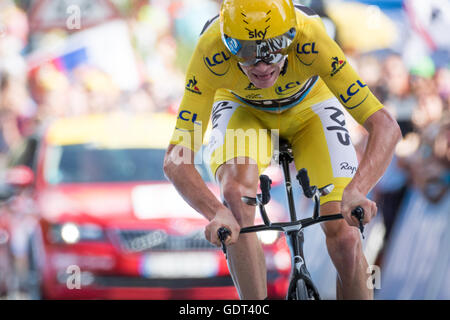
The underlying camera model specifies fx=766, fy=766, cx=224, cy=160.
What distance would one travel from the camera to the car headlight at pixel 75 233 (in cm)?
610

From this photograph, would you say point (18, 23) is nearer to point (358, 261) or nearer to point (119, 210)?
point (119, 210)

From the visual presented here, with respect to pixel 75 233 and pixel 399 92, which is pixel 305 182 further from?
pixel 399 92

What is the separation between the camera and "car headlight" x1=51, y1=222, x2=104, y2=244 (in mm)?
6098

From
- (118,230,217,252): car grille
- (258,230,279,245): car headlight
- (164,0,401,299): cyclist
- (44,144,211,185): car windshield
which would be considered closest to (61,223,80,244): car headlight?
(118,230,217,252): car grille

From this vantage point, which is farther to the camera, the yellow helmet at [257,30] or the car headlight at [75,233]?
the car headlight at [75,233]

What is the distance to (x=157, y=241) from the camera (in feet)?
20.2

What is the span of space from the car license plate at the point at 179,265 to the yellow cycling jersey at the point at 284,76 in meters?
2.39

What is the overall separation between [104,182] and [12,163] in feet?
5.63

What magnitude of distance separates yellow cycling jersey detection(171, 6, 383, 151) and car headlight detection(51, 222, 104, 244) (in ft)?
8.16

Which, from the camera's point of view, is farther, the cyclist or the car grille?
the car grille

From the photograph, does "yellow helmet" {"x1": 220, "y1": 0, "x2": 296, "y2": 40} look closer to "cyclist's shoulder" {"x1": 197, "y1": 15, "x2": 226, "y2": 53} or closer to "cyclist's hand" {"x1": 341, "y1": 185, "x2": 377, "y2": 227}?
"cyclist's shoulder" {"x1": 197, "y1": 15, "x2": 226, "y2": 53}

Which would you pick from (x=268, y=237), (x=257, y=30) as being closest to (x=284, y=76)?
(x=257, y=30)

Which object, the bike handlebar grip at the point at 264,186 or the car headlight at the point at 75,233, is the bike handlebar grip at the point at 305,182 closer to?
the bike handlebar grip at the point at 264,186

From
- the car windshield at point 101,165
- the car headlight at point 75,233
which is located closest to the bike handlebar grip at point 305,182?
the car headlight at point 75,233
